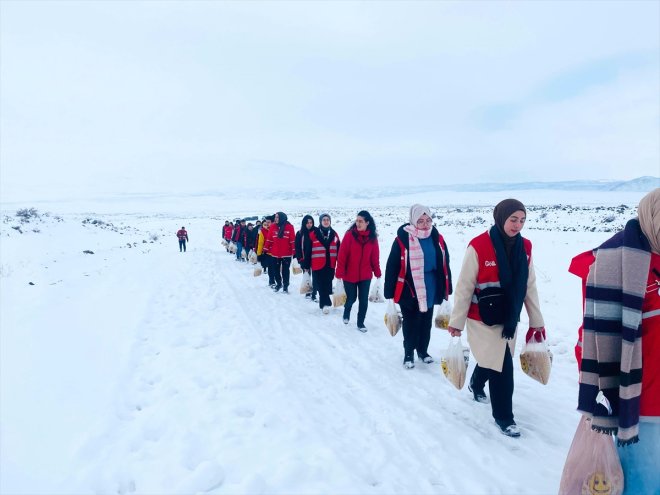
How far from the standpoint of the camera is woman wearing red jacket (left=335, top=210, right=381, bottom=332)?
687 cm

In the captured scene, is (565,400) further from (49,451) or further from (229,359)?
(49,451)

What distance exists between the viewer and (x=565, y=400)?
175 inches

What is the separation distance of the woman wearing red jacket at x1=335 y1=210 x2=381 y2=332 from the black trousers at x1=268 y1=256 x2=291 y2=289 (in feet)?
11.9

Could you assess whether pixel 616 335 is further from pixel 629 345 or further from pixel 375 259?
pixel 375 259

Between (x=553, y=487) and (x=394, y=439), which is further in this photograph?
(x=394, y=439)

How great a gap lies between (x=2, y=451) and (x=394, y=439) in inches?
130

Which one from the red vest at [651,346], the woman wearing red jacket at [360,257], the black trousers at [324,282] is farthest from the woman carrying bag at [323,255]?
the red vest at [651,346]

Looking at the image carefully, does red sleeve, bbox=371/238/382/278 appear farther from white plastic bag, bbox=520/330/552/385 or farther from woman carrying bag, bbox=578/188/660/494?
woman carrying bag, bbox=578/188/660/494

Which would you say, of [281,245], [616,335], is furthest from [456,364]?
[281,245]

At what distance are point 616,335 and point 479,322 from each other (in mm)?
1699

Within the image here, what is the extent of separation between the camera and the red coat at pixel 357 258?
6.90 meters

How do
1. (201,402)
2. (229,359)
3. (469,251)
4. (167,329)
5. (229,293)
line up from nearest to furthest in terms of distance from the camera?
(469,251)
(201,402)
(229,359)
(167,329)
(229,293)

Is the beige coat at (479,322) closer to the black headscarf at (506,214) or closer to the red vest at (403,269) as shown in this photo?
the black headscarf at (506,214)

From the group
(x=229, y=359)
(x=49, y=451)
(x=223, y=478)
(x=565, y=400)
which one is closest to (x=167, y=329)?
(x=229, y=359)
